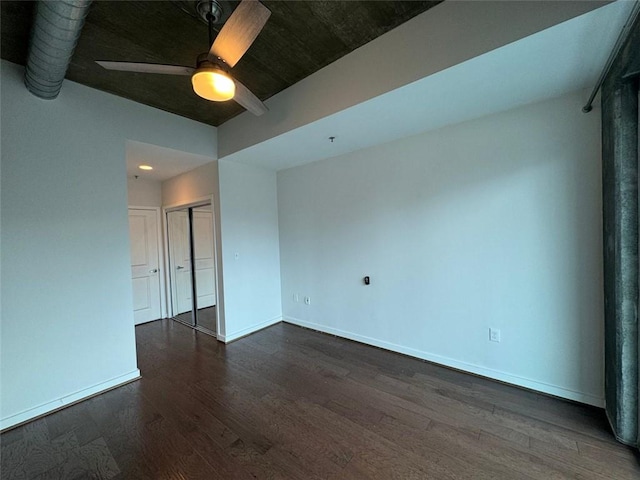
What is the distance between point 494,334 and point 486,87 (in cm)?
215

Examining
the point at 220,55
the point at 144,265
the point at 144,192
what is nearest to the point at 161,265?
the point at 144,265

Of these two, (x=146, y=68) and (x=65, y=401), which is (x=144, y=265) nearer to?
(x=65, y=401)

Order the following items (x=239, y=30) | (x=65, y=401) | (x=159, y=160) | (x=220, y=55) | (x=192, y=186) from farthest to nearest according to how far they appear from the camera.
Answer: (x=192, y=186) → (x=159, y=160) → (x=65, y=401) → (x=220, y=55) → (x=239, y=30)

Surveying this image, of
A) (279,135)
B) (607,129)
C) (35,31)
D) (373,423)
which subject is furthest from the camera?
(279,135)

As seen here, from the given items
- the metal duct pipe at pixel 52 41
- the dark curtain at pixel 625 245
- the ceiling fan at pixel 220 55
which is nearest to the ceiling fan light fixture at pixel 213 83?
the ceiling fan at pixel 220 55

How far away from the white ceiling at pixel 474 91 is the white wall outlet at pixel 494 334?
6.36 ft

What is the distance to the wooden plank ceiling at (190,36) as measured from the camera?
5.49 feet

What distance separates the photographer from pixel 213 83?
157cm

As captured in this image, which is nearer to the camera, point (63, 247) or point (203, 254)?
point (63, 247)

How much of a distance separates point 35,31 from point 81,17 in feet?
1.32

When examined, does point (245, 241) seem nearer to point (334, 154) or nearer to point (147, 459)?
point (334, 154)

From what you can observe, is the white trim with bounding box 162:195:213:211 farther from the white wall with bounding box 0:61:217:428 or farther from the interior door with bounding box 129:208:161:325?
the white wall with bounding box 0:61:217:428

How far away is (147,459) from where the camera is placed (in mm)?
1683

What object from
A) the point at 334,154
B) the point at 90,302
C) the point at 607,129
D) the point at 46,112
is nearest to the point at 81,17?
the point at 46,112
